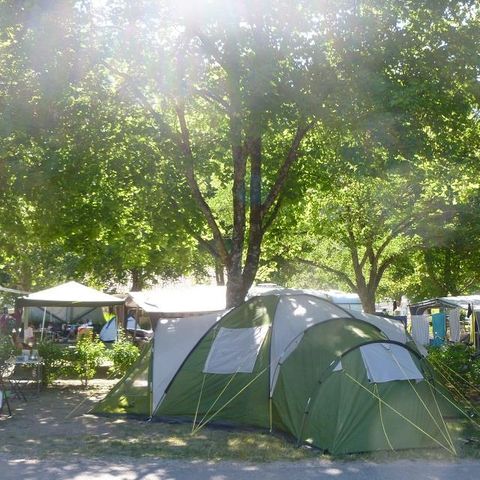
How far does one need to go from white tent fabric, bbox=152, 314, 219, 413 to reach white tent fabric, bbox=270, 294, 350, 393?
1333mm

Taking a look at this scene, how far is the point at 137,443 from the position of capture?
946cm

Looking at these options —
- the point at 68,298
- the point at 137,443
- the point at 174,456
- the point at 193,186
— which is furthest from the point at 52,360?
the point at 174,456

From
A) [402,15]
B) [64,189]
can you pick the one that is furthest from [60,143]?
[402,15]

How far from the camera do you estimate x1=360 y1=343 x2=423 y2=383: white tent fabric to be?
941 centimetres

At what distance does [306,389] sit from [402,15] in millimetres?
7478

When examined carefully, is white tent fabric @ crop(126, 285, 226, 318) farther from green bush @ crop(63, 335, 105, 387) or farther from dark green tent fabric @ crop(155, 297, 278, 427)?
dark green tent fabric @ crop(155, 297, 278, 427)

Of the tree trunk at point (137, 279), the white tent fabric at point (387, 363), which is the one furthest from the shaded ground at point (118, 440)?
the tree trunk at point (137, 279)

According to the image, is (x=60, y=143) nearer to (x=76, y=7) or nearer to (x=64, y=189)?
(x=64, y=189)

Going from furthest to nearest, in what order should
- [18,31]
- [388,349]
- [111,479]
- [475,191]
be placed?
1. [475,191]
2. [18,31]
3. [388,349]
4. [111,479]

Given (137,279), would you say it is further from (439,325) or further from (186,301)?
(186,301)

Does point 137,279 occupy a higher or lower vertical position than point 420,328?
higher

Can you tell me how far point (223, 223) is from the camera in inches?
862

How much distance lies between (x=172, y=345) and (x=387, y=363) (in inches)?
151

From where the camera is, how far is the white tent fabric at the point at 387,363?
9406mm
